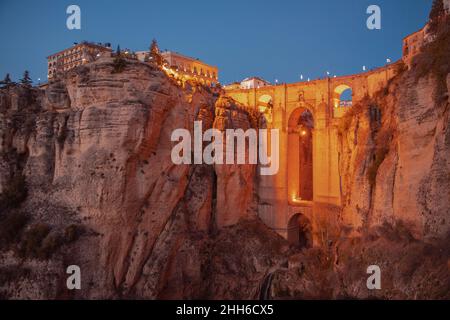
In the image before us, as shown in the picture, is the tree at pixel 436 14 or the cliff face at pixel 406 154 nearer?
the cliff face at pixel 406 154

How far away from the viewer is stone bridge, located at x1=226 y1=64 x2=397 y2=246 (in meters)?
33.7

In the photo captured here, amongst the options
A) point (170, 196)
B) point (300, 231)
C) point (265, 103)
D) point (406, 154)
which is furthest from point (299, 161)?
point (406, 154)

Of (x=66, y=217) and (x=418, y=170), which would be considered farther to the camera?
(x=66, y=217)

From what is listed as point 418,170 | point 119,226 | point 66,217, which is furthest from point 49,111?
point 418,170

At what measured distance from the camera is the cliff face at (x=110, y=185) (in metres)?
27.4

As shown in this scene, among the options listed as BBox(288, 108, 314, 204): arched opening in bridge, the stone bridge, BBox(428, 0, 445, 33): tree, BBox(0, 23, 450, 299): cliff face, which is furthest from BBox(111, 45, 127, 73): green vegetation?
BBox(428, 0, 445, 33): tree

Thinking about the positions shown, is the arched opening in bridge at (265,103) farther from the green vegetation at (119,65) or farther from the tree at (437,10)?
the tree at (437,10)

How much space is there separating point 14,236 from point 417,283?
25.5 meters

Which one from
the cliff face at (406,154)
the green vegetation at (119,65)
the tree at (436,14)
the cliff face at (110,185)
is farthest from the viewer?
the green vegetation at (119,65)

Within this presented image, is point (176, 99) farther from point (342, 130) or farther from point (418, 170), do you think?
point (418, 170)

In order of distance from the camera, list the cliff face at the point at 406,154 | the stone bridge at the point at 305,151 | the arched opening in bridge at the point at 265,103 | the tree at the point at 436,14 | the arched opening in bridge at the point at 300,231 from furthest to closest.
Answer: the arched opening in bridge at the point at 265,103, the arched opening in bridge at the point at 300,231, the stone bridge at the point at 305,151, the tree at the point at 436,14, the cliff face at the point at 406,154

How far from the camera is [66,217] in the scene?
2820 cm

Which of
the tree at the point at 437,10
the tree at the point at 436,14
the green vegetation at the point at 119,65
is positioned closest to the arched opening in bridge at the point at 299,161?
the tree at the point at 436,14

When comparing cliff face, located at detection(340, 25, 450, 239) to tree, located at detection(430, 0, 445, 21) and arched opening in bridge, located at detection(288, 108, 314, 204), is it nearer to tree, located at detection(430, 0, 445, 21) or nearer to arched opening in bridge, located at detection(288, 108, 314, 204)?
tree, located at detection(430, 0, 445, 21)
